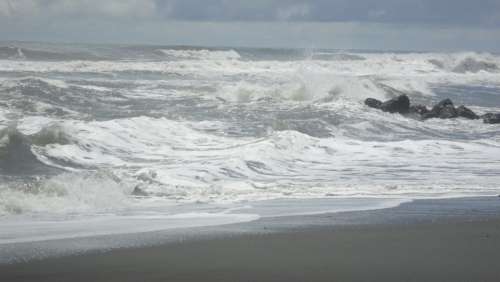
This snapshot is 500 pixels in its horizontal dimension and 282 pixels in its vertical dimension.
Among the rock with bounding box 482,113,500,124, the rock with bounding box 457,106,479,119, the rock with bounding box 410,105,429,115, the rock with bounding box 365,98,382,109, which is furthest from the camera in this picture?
the rock with bounding box 365,98,382,109

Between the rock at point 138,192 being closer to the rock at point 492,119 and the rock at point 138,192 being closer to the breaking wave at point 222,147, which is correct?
the breaking wave at point 222,147

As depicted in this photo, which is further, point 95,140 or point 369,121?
point 369,121

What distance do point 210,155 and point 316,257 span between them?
7.81 metres

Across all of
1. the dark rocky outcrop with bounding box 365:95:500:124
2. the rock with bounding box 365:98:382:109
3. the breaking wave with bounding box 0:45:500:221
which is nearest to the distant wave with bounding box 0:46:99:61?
the breaking wave with bounding box 0:45:500:221

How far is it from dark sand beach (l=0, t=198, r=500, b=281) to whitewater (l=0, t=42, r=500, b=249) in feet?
3.29

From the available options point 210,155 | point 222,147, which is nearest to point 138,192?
point 210,155

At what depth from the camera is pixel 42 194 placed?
10.6 metres

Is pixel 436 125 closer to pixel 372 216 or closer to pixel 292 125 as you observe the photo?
pixel 292 125

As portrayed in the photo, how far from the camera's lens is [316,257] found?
771 cm

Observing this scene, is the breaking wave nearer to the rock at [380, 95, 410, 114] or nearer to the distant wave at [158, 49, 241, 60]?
the rock at [380, 95, 410, 114]

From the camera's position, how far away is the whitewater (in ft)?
33.7

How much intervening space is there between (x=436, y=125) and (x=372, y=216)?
45.9 ft

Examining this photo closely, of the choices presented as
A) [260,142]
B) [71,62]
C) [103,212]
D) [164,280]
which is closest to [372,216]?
[103,212]

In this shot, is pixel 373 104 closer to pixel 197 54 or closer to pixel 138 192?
pixel 138 192
